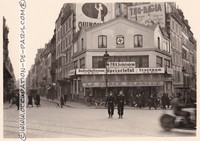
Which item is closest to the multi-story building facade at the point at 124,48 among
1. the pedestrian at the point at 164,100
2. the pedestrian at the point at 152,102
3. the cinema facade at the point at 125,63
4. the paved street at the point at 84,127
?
the cinema facade at the point at 125,63

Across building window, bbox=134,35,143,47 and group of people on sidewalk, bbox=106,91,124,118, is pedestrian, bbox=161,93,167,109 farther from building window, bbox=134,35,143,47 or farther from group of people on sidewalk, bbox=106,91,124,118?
building window, bbox=134,35,143,47

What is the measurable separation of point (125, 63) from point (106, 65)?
3.46 ft

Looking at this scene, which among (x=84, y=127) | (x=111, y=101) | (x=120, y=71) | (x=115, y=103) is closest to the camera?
(x=84, y=127)

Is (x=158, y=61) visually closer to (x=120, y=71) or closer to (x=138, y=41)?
(x=138, y=41)

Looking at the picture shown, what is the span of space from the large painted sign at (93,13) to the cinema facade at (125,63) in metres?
0.69

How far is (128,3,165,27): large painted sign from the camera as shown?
18597 millimetres

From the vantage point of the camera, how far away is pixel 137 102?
2114 centimetres

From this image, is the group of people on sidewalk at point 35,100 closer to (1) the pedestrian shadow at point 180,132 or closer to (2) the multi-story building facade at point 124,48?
(2) the multi-story building facade at point 124,48

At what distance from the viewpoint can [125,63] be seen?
64.5ft

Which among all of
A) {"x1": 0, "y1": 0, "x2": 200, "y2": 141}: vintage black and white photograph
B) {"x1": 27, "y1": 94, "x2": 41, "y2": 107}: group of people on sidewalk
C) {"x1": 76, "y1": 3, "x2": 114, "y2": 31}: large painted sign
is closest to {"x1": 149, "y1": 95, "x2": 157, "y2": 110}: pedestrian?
{"x1": 0, "y1": 0, "x2": 200, "y2": 141}: vintage black and white photograph

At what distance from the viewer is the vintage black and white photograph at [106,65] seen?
47.5ft

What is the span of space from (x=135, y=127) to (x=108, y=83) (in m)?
5.91

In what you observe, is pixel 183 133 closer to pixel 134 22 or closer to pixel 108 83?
pixel 108 83

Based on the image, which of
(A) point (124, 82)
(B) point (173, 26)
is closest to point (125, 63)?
(A) point (124, 82)
